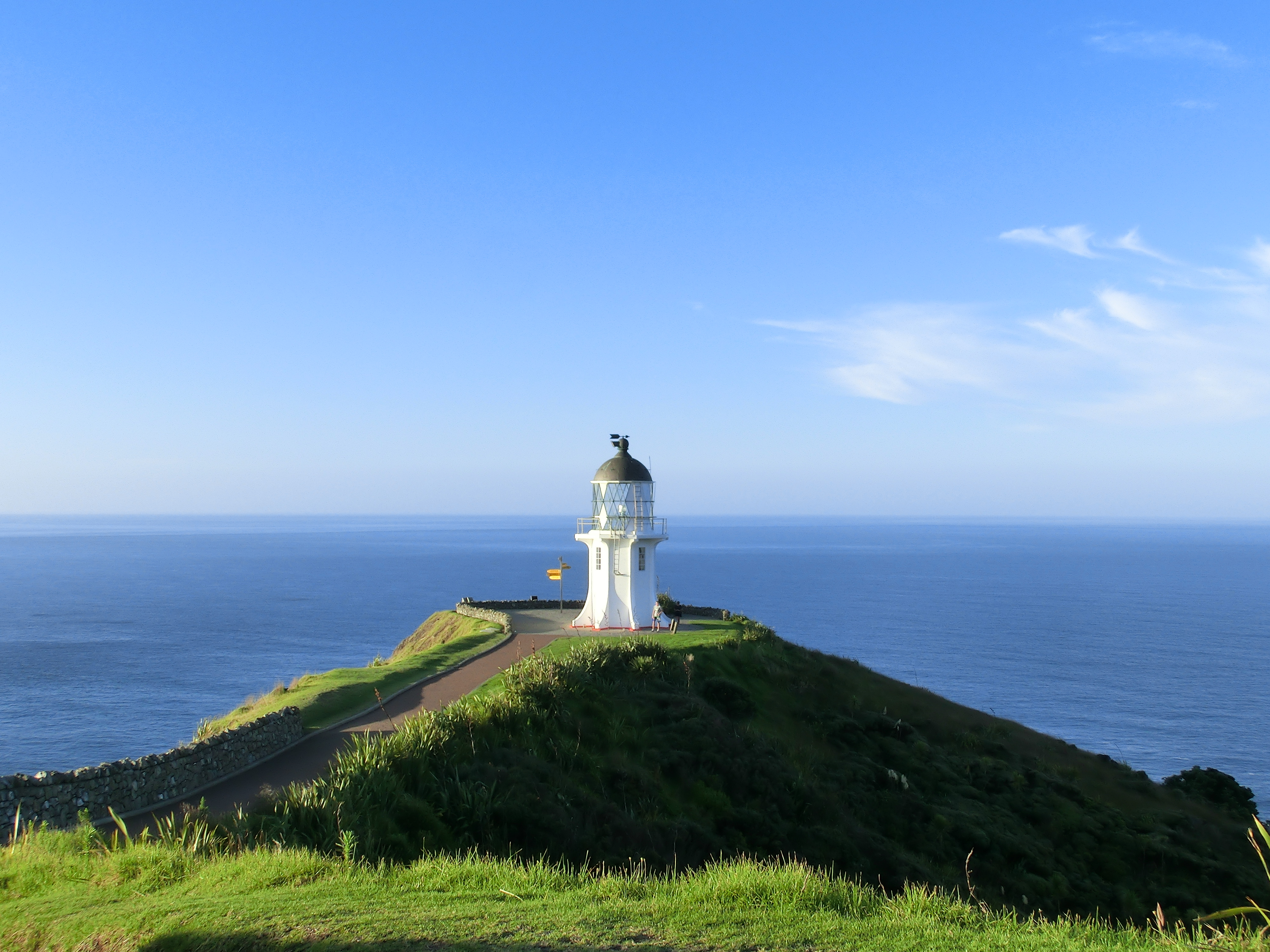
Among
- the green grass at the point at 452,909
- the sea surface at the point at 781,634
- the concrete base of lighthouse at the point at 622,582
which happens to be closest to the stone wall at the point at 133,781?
the green grass at the point at 452,909

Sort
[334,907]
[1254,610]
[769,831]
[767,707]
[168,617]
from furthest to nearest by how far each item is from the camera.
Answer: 1. [1254,610]
2. [168,617]
3. [767,707]
4. [769,831]
5. [334,907]

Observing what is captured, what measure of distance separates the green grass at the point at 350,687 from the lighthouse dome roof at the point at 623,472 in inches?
296

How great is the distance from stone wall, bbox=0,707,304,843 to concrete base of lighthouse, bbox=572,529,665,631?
17.7m

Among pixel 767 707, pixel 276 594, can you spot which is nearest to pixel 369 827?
pixel 767 707

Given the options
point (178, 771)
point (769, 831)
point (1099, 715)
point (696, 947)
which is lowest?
point (1099, 715)

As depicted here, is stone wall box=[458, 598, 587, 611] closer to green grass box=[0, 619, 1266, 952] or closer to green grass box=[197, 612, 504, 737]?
green grass box=[197, 612, 504, 737]

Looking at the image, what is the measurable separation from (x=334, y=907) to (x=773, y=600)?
9535cm

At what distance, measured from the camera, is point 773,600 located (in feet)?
331

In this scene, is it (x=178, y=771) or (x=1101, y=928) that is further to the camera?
(x=178, y=771)

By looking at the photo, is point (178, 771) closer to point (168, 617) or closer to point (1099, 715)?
point (1099, 715)

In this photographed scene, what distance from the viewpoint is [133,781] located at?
13.9m

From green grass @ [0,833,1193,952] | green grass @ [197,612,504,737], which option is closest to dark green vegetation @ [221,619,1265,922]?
green grass @ [0,833,1193,952]

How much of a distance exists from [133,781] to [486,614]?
24.1 meters

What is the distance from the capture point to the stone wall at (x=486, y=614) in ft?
114
